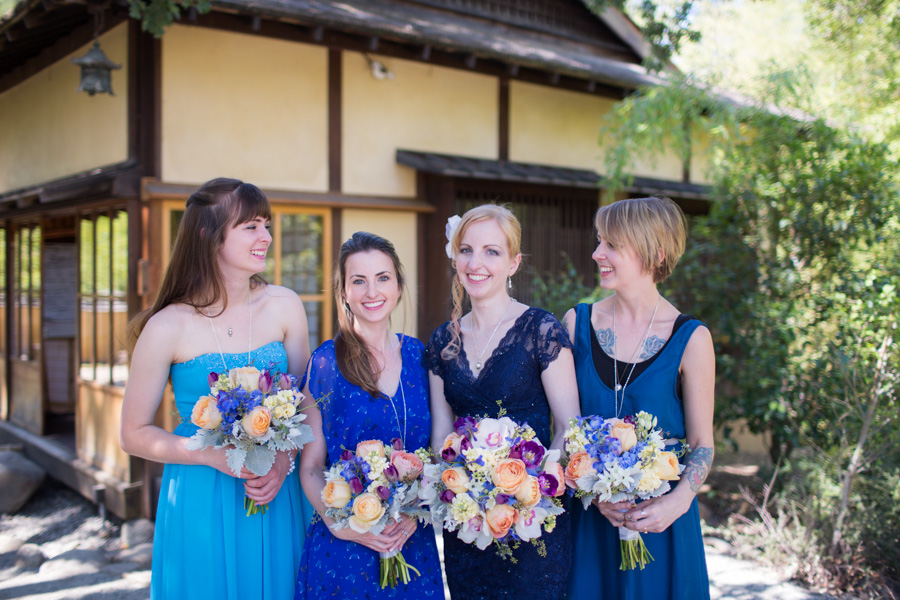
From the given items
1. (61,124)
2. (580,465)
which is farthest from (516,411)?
(61,124)

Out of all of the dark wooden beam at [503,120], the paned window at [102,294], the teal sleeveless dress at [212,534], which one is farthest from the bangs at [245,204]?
the dark wooden beam at [503,120]

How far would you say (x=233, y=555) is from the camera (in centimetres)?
257

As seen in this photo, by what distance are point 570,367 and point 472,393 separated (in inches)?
15.1

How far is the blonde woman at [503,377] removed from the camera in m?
2.47

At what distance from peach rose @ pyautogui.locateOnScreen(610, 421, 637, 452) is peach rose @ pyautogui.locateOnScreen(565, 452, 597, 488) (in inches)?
4.7

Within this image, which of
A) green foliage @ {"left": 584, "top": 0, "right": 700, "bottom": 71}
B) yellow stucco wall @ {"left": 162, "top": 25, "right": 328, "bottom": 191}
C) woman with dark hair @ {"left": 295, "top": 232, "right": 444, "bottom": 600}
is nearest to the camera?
woman with dark hair @ {"left": 295, "top": 232, "right": 444, "bottom": 600}

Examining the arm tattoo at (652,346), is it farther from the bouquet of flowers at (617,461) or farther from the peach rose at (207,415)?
the peach rose at (207,415)

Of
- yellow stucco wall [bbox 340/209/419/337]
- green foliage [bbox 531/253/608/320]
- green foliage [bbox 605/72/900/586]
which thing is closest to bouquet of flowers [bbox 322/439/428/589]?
green foliage [bbox 605/72/900/586]

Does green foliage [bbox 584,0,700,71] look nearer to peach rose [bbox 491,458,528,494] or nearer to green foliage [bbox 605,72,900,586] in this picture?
green foliage [bbox 605,72,900,586]

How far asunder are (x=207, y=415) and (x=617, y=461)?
4.47 ft

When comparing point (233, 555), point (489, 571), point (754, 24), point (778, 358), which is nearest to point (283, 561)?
point (233, 555)

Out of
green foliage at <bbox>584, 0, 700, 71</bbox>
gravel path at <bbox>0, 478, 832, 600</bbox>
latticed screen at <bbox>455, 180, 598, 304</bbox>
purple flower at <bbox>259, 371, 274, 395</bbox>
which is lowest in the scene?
gravel path at <bbox>0, 478, 832, 600</bbox>

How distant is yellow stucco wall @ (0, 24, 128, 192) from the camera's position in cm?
603

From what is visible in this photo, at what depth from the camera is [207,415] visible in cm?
226
